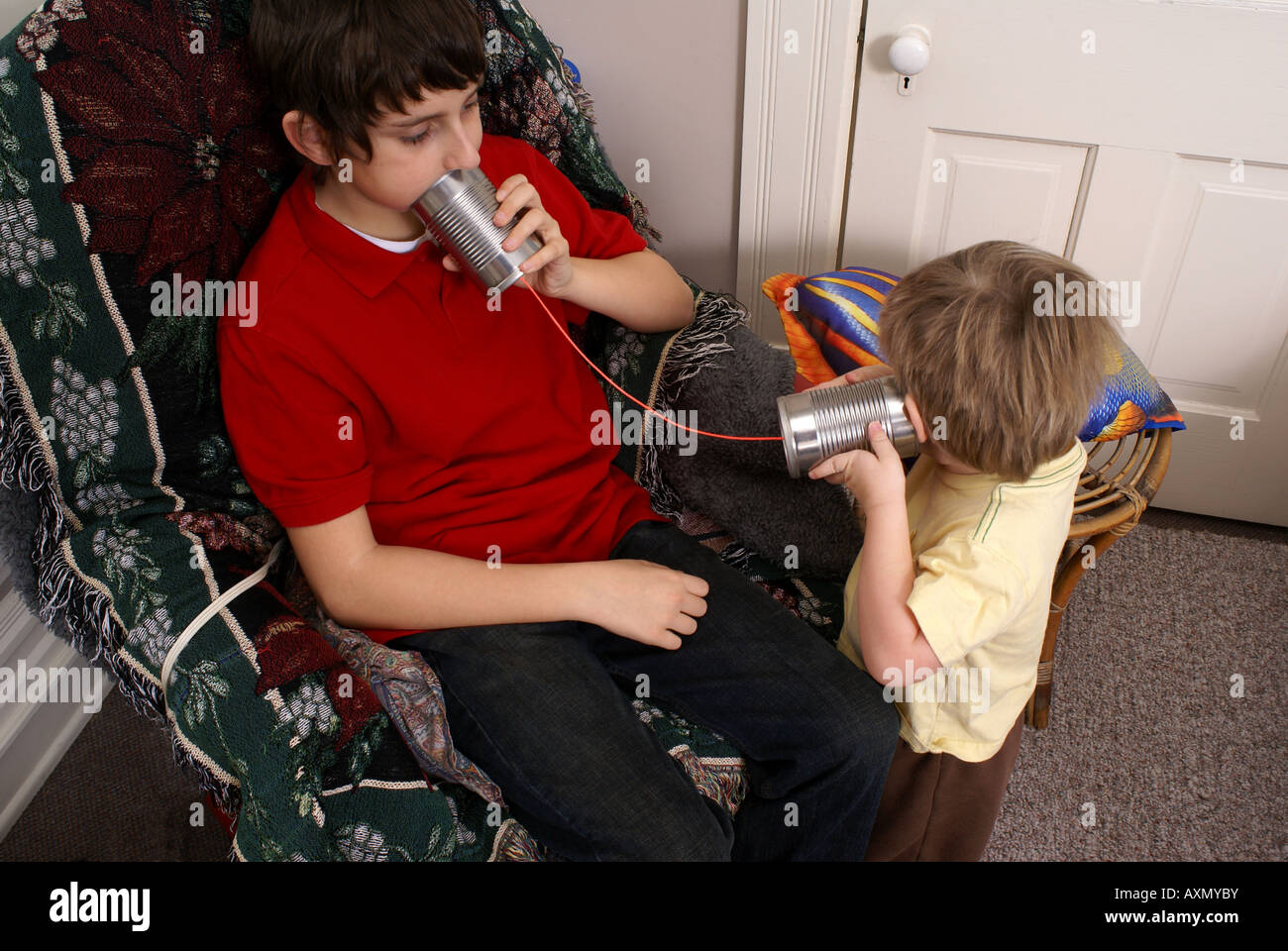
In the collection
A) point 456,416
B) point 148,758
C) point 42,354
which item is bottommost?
point 148,758

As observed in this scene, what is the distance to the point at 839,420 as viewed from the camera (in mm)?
1073

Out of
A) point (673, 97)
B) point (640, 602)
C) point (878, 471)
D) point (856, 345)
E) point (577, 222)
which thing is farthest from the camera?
point (673, 97)

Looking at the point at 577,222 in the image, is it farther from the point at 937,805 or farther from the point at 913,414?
the point at 937,805

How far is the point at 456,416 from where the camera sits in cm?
118

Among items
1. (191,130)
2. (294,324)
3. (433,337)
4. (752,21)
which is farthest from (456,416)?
(752,21)

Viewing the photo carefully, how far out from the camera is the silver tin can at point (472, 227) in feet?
3.43

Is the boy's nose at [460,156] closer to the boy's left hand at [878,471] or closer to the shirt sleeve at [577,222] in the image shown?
the shirt sleeve at [577,222]

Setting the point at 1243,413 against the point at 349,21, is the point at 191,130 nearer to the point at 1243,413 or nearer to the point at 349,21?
the point at 349,21

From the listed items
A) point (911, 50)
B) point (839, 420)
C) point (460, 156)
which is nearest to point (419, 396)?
point (460, 156)

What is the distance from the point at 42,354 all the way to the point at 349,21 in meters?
0.48

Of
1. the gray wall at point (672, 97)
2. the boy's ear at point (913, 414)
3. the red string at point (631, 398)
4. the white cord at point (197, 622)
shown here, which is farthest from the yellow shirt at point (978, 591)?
the gray wall at point (672, 97)

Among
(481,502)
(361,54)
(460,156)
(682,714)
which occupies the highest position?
(361,54)

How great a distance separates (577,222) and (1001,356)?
63 centimetres

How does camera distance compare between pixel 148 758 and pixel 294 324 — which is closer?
pixel 294 324
